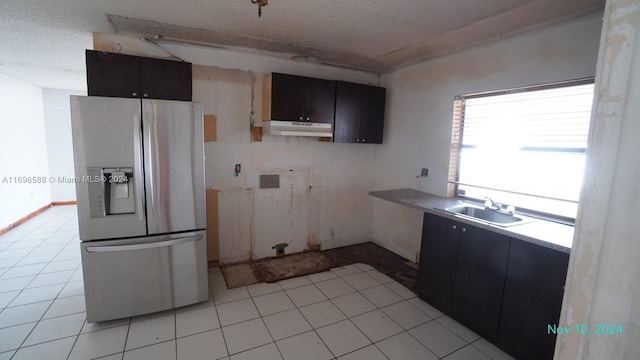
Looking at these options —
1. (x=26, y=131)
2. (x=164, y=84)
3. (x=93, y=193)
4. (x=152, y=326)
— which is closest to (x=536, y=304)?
(x=152, y=326)

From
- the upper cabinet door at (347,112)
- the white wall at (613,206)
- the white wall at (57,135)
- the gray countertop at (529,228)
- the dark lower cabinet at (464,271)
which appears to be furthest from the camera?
the white wall at (57,135)

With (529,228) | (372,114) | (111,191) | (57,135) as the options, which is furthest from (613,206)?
(57,135)

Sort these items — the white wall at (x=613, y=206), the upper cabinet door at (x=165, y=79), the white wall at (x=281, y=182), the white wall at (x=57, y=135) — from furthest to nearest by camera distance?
the white wall at (x=57, y=135) → the white wall at (x=281, y=182) → the upper cabinet door at (x=165, y=79) → the white wall at (x=613, y=206)

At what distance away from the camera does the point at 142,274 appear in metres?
2.41

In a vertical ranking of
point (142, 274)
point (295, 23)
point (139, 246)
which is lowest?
point (142, 274)

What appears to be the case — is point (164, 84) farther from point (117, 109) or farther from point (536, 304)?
point (536, 304)

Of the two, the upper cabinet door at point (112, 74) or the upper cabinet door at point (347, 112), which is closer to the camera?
the upper cabinet door at point (112, 74)

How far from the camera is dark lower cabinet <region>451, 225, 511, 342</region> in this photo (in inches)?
87.1

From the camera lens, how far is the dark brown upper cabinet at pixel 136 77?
253cm

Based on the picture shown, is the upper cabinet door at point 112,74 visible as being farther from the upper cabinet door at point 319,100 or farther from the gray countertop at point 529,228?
the gray countertop at point 529,228

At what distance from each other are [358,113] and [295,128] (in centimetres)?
96

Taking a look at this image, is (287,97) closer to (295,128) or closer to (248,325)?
(295,128)

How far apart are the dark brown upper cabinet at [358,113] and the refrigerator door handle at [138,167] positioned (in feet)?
6.99

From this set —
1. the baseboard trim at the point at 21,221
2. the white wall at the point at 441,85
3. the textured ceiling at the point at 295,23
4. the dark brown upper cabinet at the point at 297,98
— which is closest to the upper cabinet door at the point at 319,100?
the dark brown upper cabinet at the point at 297,98
